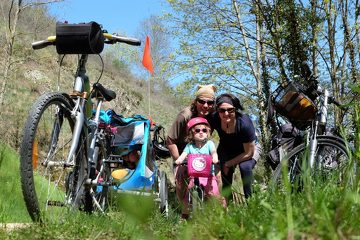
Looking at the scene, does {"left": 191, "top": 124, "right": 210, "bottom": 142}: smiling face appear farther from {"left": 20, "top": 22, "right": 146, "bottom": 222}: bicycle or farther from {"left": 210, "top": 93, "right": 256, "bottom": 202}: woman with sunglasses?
{"left": 20, "top": 22, "right": 146, "bottom": 222}: bicycle

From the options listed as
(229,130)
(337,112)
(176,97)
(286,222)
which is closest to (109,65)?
(176,97)

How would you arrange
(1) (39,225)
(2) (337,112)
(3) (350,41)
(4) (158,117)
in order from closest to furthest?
1. (1) (39,225)
2. (2) (337,112)
3. (3) (350,41)
4. (4) (158,117)

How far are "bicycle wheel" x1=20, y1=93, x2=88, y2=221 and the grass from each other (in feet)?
0.93

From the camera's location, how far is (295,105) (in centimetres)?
430

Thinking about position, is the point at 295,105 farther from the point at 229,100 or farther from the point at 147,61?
the point at 147,61

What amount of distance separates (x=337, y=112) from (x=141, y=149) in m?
4.02

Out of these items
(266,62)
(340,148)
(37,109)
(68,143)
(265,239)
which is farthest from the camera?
(266,62)

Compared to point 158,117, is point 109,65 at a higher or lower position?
higher

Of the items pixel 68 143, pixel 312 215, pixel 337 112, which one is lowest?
pixel 312 215

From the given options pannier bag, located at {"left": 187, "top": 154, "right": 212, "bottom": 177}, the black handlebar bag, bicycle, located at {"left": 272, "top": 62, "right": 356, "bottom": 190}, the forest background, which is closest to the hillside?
the forest background

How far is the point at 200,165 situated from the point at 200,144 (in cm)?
30

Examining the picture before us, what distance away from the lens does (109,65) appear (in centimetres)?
4547

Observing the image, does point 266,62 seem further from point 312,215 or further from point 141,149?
point 312,215

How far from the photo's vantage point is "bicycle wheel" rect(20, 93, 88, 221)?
8.96ft
